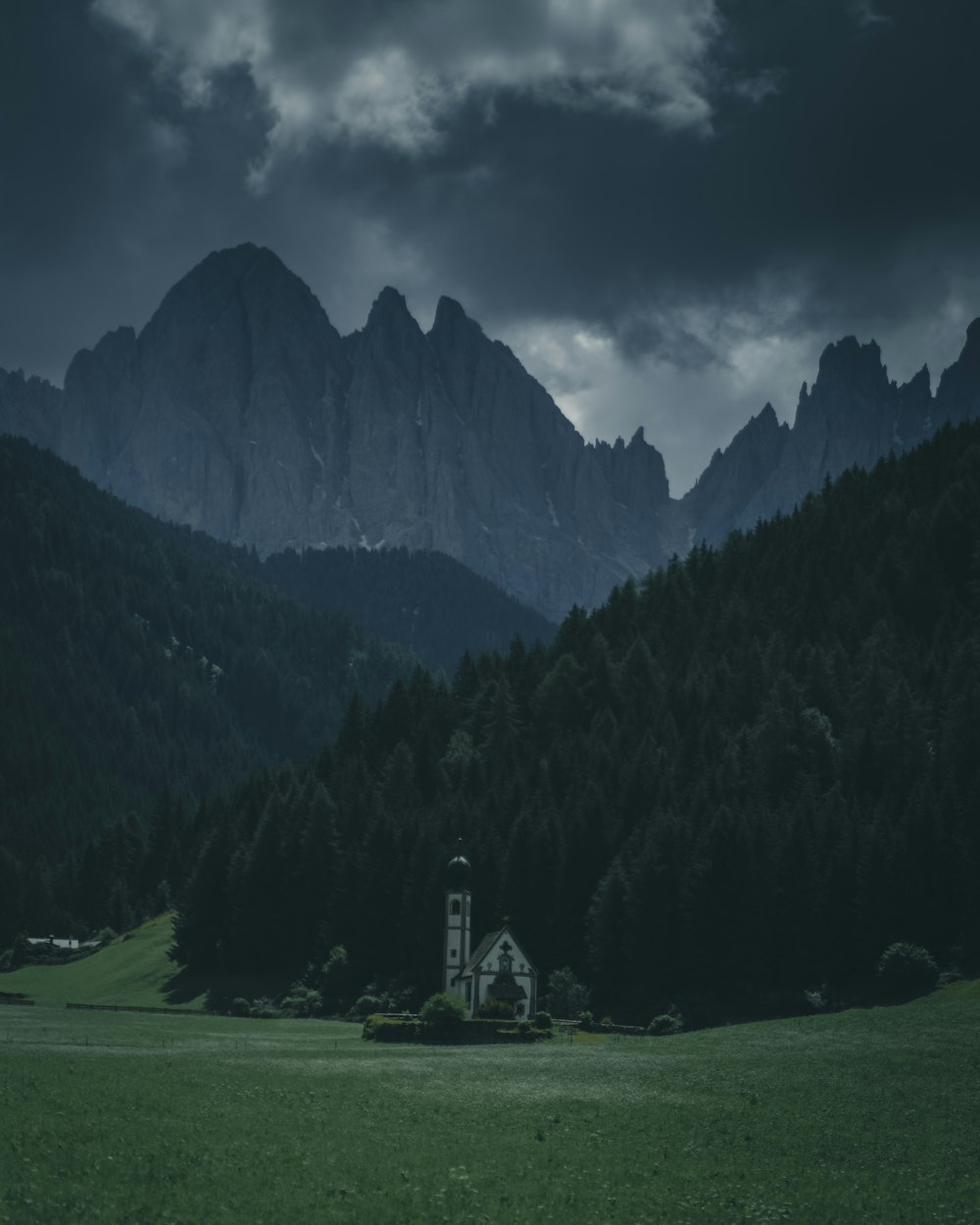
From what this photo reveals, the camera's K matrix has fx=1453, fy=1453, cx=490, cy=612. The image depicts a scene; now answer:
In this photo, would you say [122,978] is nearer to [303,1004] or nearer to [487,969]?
[303,1004]

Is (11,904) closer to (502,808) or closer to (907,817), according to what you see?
(502,808)

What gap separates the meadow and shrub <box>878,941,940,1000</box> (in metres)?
17.4

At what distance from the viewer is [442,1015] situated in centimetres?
7694

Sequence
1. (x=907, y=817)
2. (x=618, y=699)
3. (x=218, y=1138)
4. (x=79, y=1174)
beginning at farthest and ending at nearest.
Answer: (x=618, y=699)
(x=907, y=817)
(x=218, y=1138)
(x=79, y=1174)

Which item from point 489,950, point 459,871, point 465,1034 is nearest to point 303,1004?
point 459,871

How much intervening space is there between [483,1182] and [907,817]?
62.1m

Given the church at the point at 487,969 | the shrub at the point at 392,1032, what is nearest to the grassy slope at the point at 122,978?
the church at the point at 487,969

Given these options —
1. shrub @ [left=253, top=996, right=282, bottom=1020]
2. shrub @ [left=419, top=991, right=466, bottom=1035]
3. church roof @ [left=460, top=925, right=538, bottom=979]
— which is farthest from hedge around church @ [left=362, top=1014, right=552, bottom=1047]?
shrub @ [left=253, top=996, right=282, bottom=1020]

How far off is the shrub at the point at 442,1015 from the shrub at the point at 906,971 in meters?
23.1

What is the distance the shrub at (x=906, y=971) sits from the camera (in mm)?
78125

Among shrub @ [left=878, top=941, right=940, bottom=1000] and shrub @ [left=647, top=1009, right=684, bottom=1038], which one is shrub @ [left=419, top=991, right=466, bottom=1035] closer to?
shrub @ [left=647, top=1009, right=684, bottom=1038]

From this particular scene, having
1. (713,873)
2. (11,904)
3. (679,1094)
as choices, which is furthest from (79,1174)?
(11,904)

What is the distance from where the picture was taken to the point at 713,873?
8894 cm

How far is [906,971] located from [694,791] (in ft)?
100
